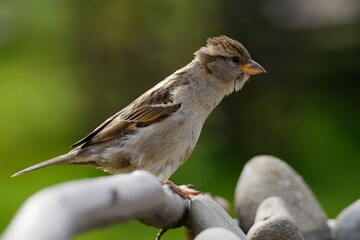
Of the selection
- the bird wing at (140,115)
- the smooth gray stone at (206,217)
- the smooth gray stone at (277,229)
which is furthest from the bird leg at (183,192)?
the bird wing at (140,115)

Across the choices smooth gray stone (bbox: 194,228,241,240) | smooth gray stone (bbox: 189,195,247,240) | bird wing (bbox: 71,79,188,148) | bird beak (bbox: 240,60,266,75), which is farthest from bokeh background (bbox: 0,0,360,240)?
smooth gray stone (bbox: 194,228,241,240)

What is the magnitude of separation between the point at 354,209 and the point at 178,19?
3.81 meters

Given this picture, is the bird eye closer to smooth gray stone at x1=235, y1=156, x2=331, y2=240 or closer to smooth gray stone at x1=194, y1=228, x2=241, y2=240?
smooth gray stone at x1=235, y1=156, x2=331, y2=240

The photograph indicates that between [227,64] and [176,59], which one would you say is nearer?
[227,64]

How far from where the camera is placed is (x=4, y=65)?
31.8 ft

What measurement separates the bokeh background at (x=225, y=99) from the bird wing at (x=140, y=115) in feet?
7.21

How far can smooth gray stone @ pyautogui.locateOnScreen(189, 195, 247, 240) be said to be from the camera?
2676 millimetres

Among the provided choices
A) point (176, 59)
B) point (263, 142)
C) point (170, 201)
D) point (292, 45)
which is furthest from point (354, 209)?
point (292, 45)

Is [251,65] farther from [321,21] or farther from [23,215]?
[321,21]

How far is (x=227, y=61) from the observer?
3885 mm

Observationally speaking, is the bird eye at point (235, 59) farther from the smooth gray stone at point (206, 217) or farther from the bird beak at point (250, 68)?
the smooth gray stone at point (206, 217)

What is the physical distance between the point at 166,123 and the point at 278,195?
2.03ft

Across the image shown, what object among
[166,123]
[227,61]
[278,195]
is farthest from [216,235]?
[227,61]

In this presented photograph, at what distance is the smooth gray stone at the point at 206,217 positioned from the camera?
268 cm
